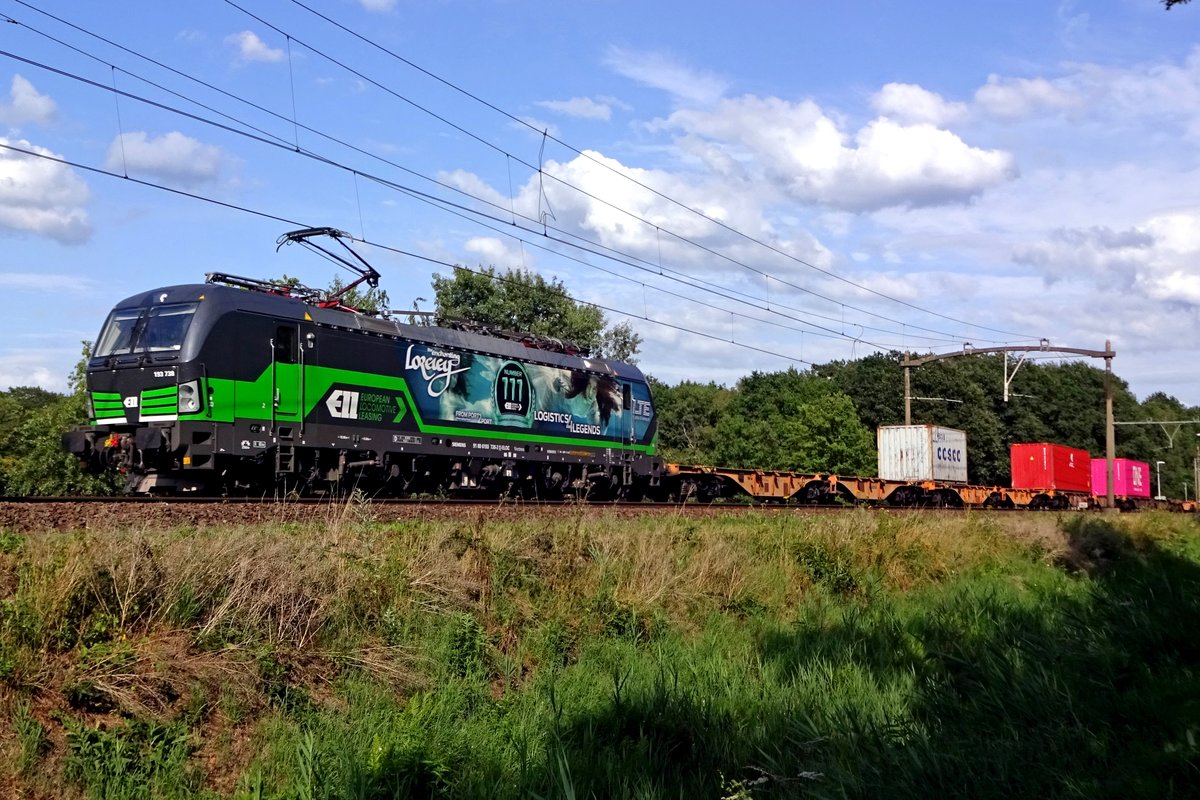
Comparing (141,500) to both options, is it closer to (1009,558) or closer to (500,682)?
(500,682)

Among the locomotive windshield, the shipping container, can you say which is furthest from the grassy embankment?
the shipping container

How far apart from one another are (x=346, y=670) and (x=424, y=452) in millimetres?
12768

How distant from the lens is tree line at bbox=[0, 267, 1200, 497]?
50.2 meters

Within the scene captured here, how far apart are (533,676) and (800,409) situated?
55436 millimetres

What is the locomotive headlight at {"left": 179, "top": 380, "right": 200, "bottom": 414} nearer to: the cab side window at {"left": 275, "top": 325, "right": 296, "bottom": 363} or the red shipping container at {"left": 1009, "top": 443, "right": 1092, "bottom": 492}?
the cab side window at {"left": 275, "top": 325, "right": 296, "bottom": 363}

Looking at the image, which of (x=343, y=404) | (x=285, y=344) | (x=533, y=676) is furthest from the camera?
(x=343, y=404)

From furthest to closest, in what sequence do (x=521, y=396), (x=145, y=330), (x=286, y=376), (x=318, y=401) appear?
1. (x=521, y=396)
2. (x=318, y=401)
3. (x=286, y=376)
4. (x=145, y=330)

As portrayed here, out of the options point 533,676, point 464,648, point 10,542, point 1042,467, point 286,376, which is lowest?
point 533,676

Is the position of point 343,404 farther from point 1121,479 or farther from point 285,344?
point 1121,479

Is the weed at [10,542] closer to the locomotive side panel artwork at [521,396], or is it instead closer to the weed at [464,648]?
the weed at [464,648]

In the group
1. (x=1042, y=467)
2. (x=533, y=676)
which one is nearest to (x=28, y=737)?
(x=533, y=676)

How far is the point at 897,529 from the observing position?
63.6 feet

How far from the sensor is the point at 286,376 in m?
19.1

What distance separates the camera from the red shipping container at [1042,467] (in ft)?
149
